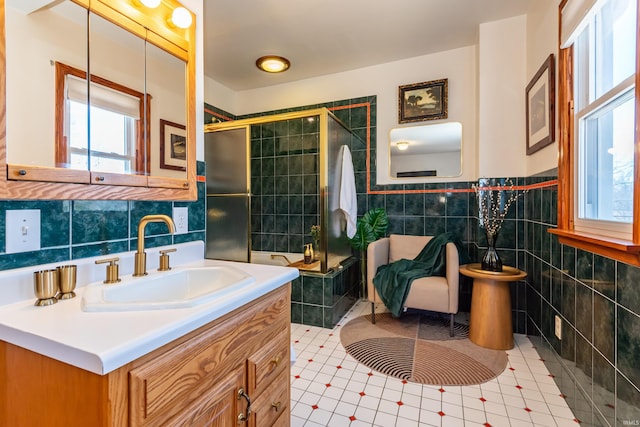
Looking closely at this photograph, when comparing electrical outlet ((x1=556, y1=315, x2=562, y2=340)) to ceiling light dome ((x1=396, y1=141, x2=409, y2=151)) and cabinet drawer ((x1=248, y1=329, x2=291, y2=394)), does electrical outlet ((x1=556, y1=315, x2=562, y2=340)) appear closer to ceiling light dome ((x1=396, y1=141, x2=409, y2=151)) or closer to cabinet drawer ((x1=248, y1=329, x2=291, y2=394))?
cabinet drawer ((x1=248, y1=329, x2=291, y2=394))

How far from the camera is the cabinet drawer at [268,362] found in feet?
3.19

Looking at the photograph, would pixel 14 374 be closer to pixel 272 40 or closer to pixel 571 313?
pixel 571 313

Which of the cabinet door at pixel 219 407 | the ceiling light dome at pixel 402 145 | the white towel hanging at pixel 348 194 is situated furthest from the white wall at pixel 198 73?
the ceiling light dome at pixel 402 145

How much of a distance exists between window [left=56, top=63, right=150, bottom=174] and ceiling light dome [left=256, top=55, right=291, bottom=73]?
2.12 m

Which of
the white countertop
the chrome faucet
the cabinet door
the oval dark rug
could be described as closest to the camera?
the white countertop

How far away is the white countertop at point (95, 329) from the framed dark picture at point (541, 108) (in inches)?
84.7

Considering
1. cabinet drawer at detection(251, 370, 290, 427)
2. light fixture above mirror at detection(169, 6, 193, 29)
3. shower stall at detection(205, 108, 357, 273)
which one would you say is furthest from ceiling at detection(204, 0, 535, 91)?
cabinet drawer at detection(251, 370, 290, 427)

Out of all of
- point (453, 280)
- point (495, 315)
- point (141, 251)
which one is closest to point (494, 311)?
point (495, 315)

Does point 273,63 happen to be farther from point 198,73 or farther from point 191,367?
point 191,367

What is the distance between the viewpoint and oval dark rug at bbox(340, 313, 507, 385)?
1.86 m

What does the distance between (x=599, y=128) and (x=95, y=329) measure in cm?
210

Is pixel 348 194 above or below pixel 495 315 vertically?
above

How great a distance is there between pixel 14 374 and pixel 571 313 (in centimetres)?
220

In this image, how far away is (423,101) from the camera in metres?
3.05
